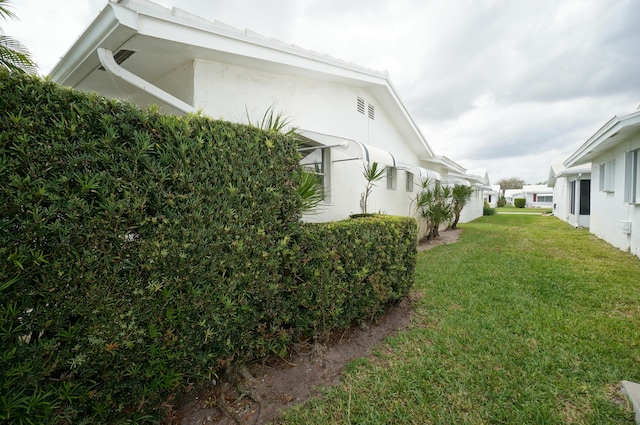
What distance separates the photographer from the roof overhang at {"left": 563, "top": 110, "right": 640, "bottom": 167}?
1059 cm

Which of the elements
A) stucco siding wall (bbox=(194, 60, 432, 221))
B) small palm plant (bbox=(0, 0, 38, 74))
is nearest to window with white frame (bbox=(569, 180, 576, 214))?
stucco siding wall (bbox=(194, 60, 432, 221))

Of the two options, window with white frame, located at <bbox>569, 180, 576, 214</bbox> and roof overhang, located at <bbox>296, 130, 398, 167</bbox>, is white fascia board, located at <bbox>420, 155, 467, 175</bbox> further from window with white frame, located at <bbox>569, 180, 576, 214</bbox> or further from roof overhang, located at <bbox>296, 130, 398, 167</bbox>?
window with white frame, located at <bbox>569, 180, 576, 214</bbox>

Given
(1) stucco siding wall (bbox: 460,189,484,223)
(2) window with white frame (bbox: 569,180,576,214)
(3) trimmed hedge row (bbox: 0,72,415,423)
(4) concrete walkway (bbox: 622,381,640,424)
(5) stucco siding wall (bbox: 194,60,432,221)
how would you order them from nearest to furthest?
(3) trimmed hedge row (bbox: 0,72,415,423), (4) concrete walkway (bbox: 622,381,640,424), (5) stucco siding wall (bbox: 194,60,432,221), (2) window with white frame (bbox: 569,180,576,214), (1) stucco siding wall (bbox: 460,189,484,223)

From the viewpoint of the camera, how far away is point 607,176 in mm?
16500

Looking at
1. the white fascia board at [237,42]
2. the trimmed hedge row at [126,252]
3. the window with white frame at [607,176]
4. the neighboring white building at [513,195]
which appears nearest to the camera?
the trimmed hedge row at [126,252]

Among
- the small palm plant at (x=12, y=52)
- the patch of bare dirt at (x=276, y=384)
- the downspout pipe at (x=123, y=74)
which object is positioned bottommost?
the patch of bare dirt at (x=276, y=384)

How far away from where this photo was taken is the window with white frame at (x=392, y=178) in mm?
15891

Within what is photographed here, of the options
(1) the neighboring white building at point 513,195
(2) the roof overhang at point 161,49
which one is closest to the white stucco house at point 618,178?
(2) the roof overhang at point 161,49

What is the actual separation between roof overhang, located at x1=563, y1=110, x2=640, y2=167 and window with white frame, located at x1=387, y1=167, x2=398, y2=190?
9106 mm

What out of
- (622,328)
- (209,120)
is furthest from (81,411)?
(622,328)

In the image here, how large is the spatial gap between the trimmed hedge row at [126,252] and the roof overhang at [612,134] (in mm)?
13915

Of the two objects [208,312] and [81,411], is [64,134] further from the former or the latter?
[81,411]

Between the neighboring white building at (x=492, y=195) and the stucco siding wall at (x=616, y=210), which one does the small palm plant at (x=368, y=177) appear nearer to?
the stucco siding wall at (x=616, y=210)

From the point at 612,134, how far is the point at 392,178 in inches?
381
